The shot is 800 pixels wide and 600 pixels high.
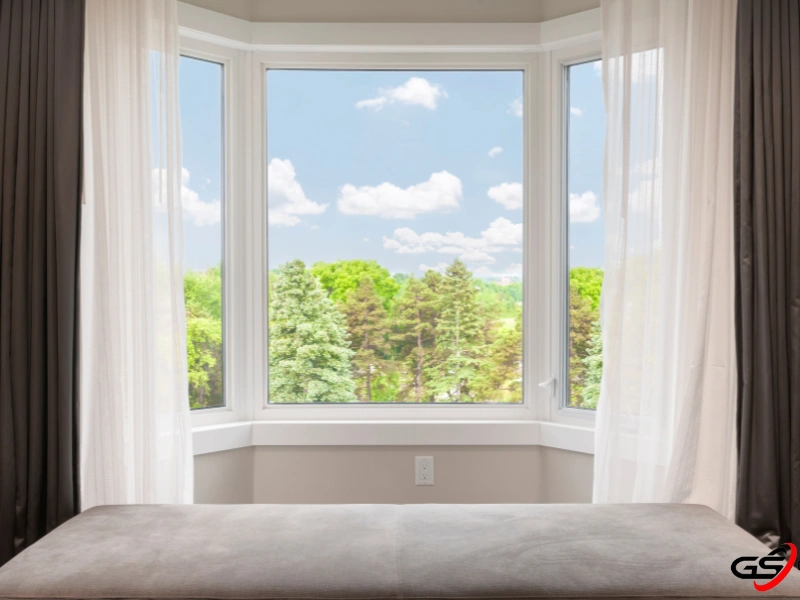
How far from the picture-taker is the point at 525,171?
2.64 m

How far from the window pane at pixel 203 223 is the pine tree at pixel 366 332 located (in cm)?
51

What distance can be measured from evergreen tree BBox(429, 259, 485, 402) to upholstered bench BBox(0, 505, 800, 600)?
86cm

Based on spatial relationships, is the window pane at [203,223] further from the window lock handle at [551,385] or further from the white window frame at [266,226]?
the window lock handle at [551,385]

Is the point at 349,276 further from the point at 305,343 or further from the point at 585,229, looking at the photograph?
the point at 585,229

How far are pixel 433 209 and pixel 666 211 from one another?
903 mm

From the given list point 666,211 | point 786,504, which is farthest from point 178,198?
point 786,504

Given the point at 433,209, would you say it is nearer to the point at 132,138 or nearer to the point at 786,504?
the point at 132,138

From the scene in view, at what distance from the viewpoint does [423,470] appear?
2562 mm

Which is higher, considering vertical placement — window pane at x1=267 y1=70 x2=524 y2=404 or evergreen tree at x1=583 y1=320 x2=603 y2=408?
window pane at x1=267 y1=70 x2=524 y2=404

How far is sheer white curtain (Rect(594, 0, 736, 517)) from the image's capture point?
2.04 meters

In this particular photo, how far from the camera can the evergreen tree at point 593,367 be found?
2.52 m

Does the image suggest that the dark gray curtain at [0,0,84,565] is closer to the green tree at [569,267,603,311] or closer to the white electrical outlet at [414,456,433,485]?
the white electrical outlet at [414,456,433,485]

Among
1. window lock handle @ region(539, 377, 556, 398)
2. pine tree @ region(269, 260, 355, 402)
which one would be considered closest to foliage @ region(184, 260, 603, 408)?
pine tree @ region(269, 260, 355, 402)

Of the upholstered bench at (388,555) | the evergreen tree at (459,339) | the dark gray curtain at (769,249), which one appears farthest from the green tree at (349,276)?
the dark gray curtain at (769,249)
